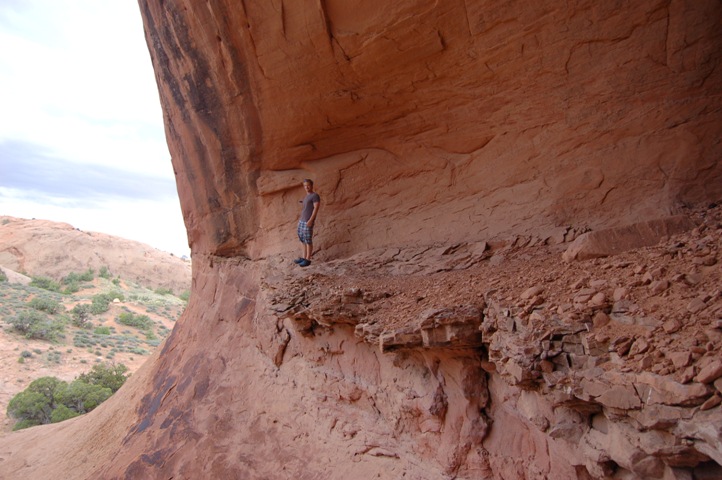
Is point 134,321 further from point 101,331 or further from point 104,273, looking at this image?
point 104,273

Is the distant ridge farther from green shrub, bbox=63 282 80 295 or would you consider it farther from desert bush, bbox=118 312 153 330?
desert bush, bbox=118 312 153 330

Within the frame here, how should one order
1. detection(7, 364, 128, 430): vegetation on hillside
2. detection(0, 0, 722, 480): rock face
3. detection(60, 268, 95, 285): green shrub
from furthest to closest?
detection(60, 268, 95, 285): green shrub
detection(7, 364, 128, 430): vegetation on hillside
detection(0, 0, 722, 480): rock face

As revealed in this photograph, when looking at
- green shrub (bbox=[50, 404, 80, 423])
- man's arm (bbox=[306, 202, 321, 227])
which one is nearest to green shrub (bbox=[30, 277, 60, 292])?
green shrub (bbox=[50, 404, 80, 423])

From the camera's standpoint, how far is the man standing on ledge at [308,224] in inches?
243

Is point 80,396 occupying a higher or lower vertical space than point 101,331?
lower

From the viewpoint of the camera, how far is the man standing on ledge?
618 cm

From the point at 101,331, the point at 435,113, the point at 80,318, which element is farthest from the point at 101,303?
the point at 435,113

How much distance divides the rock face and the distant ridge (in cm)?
3309

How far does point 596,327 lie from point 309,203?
4.26 metres

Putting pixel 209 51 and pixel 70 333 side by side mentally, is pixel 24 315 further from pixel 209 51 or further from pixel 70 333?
pixel 209 51

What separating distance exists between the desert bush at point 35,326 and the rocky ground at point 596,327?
64.1ft

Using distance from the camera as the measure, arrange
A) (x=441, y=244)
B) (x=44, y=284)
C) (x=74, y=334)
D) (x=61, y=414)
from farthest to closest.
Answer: (x=44, y=284) < (x=74, y=334) < (x=61, y=414) < (x=441, y=244)

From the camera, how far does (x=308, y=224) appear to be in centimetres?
619

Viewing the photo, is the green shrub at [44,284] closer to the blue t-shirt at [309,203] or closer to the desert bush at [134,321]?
the desert bush at [134,321]
